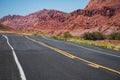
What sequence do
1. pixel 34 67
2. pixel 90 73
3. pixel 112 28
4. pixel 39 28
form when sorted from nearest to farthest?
pixel 90 73
pixel 34 67
pixel 112 28
pixel 39 28

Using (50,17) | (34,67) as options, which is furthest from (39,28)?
(34,67)

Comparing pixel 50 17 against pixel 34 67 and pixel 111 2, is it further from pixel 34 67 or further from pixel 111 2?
pixel 34 67

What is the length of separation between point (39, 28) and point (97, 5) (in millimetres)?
34846

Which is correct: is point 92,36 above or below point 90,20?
below

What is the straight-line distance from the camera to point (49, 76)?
8258mm

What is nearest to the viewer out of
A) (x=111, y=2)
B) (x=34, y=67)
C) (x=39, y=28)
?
(x=34, y=67)

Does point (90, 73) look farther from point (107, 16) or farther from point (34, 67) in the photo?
point (107, 16)

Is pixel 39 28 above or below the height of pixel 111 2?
below

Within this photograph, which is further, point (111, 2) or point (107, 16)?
point (111, 2)

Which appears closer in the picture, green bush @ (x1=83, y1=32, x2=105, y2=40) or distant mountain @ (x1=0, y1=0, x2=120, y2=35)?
green bush @ (x1=83, y1=32, x2=105, y2=40)

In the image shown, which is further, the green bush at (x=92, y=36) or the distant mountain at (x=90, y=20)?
the distant mountain at (x=90, y=20)

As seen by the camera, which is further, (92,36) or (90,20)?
(90,20)

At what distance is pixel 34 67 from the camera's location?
32.9 feet

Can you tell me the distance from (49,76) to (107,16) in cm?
11598
